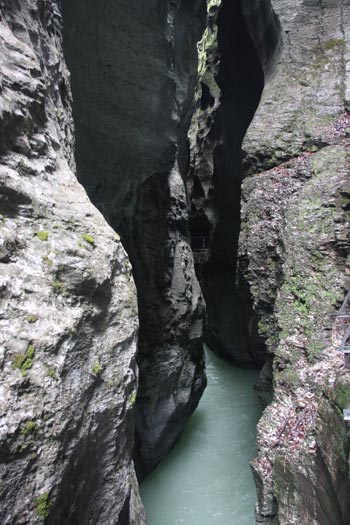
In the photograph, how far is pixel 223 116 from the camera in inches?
551

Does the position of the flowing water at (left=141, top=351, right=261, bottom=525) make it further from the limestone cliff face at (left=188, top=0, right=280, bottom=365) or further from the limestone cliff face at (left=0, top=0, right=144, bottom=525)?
the limestone cliff face at (left=0, top=0, right=144, bottom=525)

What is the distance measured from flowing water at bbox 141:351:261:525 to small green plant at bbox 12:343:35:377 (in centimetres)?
621

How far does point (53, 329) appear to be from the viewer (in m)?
2.34

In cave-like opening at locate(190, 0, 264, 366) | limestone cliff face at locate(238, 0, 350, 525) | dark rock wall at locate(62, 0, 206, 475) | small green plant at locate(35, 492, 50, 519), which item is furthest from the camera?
cave-like opening at locate(190, 0, 264, 366)

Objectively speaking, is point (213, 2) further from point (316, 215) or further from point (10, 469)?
point (10, 469)

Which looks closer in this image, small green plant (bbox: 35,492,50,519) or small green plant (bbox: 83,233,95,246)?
small green plant (bbox: 35,492,50,519)

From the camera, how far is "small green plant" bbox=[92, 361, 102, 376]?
2.57 metres

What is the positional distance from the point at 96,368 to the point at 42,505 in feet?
2.62

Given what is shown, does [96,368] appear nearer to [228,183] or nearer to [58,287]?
[58,287]

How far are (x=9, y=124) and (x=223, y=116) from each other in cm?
1238

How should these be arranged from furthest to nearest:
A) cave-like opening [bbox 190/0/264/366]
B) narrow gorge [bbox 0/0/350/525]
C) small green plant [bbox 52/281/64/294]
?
cave-like opening [bbox 190/0/264/366]
small green plant [bbox 52/281/64/294]
narrow gorge [bbox 0/0/350/525]

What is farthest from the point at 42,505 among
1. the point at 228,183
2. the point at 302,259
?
the point at 228,183

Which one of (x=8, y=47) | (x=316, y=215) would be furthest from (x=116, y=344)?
(x=316, y=215)

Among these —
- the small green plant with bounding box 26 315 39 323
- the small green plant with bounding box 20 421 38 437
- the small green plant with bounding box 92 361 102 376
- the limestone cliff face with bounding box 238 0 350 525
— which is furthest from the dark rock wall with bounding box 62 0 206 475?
the small green plant with bounding box 20 421 38 437
